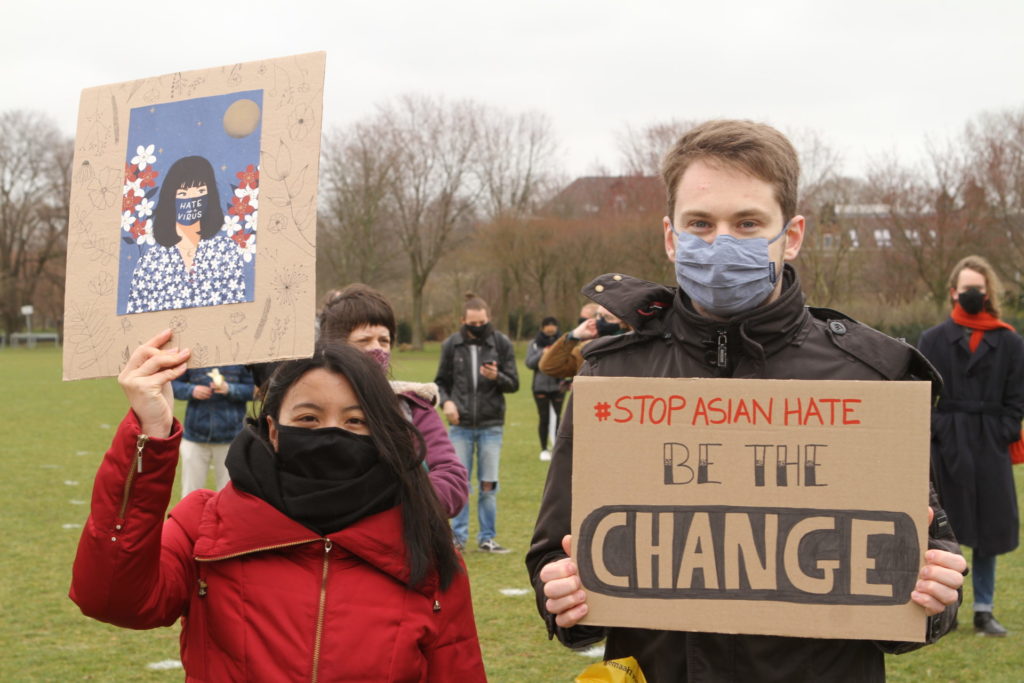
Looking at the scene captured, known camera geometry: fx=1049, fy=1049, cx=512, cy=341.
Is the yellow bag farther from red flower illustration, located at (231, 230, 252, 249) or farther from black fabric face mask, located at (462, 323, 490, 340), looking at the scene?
black fabric face mask, located at (462, 323, 490, 340)

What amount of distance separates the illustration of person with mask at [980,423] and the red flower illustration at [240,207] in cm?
540

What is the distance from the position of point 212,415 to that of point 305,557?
18.1ft

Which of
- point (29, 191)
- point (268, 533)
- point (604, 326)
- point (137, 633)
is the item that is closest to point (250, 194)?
point (268, 533)

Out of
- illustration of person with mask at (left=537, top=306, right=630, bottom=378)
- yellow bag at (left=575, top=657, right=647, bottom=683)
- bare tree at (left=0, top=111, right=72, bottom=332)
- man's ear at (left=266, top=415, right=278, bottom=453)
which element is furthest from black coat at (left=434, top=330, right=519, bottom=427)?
bare tree at (left=0, top=111, right=72, bottom=332)

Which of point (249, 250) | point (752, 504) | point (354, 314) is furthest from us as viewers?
point (354, 314)

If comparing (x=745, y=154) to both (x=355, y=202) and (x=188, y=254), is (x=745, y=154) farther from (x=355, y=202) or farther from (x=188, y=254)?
(x=355, y=202)

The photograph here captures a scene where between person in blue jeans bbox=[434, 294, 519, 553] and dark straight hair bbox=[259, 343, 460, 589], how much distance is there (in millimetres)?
5732

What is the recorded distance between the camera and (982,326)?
6.80 metres

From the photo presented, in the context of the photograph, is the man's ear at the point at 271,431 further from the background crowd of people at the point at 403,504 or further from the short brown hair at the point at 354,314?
the short brown hair at the point at 354,314

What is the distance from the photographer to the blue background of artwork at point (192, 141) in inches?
94.4

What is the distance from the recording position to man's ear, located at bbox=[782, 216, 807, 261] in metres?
2.38

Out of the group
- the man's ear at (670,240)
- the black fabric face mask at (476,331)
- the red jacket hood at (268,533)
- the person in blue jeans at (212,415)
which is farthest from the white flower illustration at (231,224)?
the black fabric face mask at (476,331)

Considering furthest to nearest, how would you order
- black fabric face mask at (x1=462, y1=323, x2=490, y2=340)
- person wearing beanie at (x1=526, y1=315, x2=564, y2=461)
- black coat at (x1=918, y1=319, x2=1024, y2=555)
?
person wearing beanie at (x1=526, y1=315, x2=564, y2=461) → black fabric face mask at (x1=462, y1=323, x2=490, y2=340) → black coat at (x1=918, y1=319, x2=1024, y2=555)

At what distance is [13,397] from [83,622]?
2014 centimetres
